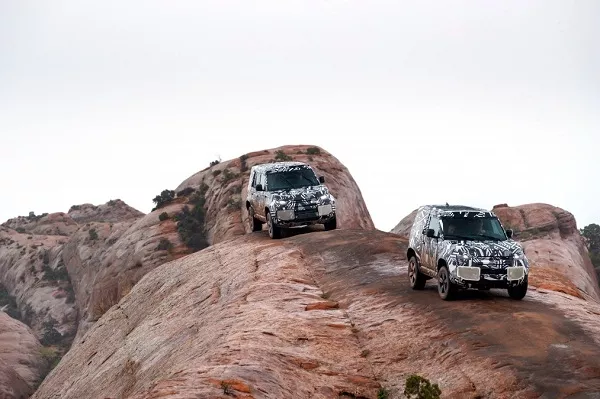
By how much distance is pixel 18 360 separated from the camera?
5894cm

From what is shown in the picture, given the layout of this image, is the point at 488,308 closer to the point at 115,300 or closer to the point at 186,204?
the point at 115,300

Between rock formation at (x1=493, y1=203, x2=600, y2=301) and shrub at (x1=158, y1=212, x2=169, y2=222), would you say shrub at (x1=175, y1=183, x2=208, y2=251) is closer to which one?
shrub at (x1=158, y1=212, x2=169, y2=222)

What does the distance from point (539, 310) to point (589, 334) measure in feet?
6.57

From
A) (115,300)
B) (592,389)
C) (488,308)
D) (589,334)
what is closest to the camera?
(592,389)

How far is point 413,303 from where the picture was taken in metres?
19.7


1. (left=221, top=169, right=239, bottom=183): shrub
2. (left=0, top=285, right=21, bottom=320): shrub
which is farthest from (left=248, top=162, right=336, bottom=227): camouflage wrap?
(left=0, top=285, right=21, bottom=320): shrub

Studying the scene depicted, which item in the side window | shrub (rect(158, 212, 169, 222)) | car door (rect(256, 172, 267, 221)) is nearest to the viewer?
the side window

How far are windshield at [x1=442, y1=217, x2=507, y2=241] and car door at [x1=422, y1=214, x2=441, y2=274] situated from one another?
27cm

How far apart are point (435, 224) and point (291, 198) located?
11235mm

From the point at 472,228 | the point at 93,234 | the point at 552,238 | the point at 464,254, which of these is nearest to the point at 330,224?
the point at 472,228

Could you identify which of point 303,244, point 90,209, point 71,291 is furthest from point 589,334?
point 90,209

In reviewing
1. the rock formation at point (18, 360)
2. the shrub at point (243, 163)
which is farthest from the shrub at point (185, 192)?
the rock formation at point (18, 360)

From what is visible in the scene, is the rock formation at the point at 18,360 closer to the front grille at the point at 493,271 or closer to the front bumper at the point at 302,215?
the front bumper at the point at 302,215

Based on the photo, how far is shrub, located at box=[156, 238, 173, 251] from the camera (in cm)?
5078
